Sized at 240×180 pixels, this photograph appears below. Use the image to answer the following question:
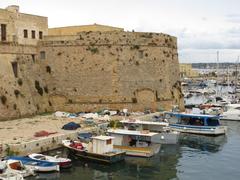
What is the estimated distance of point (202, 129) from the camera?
2728cm

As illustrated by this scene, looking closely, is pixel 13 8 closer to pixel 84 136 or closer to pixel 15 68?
pixel 15 68

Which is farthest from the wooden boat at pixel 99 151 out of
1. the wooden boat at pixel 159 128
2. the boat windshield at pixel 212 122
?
the boat windshield at pixel 212 122

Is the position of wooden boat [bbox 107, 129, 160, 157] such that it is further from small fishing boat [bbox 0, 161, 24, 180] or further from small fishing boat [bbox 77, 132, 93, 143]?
small fishing boat [bbox 0, 161, 24, 180]

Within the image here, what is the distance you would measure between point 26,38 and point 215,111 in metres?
16.9

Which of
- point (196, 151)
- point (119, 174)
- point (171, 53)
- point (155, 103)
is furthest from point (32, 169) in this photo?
point (171, 53)

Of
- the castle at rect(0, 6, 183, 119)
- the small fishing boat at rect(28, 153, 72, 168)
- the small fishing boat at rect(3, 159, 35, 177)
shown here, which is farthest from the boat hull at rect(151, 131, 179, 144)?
the small fishing boat at rect(3, 159, 35, 177)

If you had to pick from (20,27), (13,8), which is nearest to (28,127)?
(20,27)

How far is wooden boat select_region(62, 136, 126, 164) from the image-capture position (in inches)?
764

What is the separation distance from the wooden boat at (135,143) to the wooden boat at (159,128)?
1675 millimetres

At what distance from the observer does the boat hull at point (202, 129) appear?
26.8 metres

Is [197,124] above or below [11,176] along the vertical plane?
above

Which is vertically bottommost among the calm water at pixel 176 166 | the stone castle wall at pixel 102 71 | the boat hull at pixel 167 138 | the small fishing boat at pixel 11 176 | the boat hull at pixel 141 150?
the calm water at pixel 176 166

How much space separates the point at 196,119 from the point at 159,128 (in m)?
4.41

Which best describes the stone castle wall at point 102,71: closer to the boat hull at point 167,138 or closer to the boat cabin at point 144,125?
the boat cabin at point 144,125
